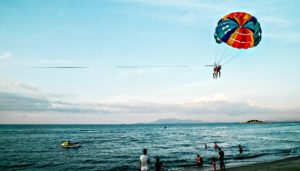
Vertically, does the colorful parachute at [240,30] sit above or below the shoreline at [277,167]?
above

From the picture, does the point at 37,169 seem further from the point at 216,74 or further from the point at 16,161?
the point at 216,74

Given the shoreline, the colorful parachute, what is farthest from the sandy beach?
the colorful parachute

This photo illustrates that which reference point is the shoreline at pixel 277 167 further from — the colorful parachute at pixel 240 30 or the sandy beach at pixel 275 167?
the colorful parachute at pixel 240 30

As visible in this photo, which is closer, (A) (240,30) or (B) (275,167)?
(A) (240,30)

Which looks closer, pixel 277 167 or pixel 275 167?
pixel 277 167

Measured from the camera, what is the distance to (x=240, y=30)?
19750 mm

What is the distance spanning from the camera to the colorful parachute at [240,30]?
19.5m

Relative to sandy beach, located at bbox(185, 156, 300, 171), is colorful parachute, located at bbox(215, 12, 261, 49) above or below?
above

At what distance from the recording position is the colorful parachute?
64.1 ft

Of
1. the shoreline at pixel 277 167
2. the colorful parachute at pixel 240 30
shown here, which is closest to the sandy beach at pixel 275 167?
the shoreline at pixel 277 167

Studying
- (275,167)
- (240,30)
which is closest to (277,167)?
(275,167)

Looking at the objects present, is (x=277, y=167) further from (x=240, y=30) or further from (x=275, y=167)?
(x=240, y=30)

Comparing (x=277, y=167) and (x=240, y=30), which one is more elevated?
(x=240, y=30)

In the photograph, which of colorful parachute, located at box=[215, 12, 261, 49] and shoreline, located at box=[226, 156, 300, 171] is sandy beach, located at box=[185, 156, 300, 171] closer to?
shoreline, located at box=[226, 156, 300, 171]
